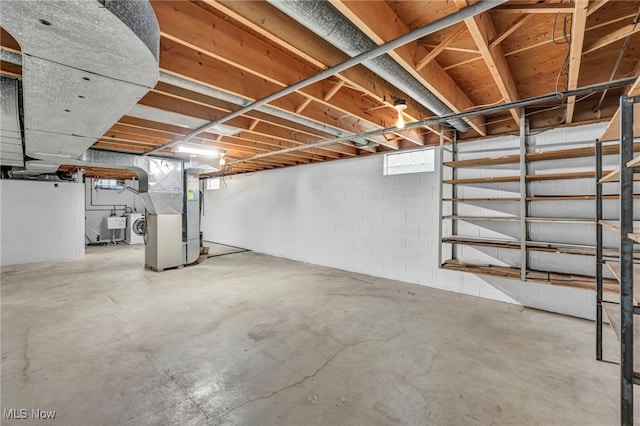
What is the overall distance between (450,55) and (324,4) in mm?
1280

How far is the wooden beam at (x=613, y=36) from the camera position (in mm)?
1614

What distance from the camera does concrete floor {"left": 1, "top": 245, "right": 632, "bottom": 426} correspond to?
1705 mm

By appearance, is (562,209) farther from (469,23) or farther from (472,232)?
(469,23)

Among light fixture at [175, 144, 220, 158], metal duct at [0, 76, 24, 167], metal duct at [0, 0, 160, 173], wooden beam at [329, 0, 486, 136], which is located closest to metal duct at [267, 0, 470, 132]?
wooden beam at [329, 0, 486, 136]

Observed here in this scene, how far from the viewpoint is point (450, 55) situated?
7.02ft

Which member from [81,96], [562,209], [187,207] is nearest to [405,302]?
[562,209]

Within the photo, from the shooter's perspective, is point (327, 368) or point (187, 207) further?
point (187, 207)

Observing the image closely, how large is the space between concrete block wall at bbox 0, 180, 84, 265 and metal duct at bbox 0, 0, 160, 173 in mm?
5731

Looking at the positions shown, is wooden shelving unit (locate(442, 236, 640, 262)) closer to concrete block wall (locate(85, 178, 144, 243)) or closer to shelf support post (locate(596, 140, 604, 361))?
shelf support post (locate(596, 140, 604, 361))

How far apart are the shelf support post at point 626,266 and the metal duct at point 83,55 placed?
7.73 feet

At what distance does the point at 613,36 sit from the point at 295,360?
10.5 ft

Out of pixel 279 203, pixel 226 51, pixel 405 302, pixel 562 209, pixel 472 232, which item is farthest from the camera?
pixel 279 203

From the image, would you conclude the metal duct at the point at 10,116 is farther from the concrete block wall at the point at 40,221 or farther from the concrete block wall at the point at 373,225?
the concrete block wall at the point at 373,225

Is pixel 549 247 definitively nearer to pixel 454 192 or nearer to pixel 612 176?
pixel 454 192
